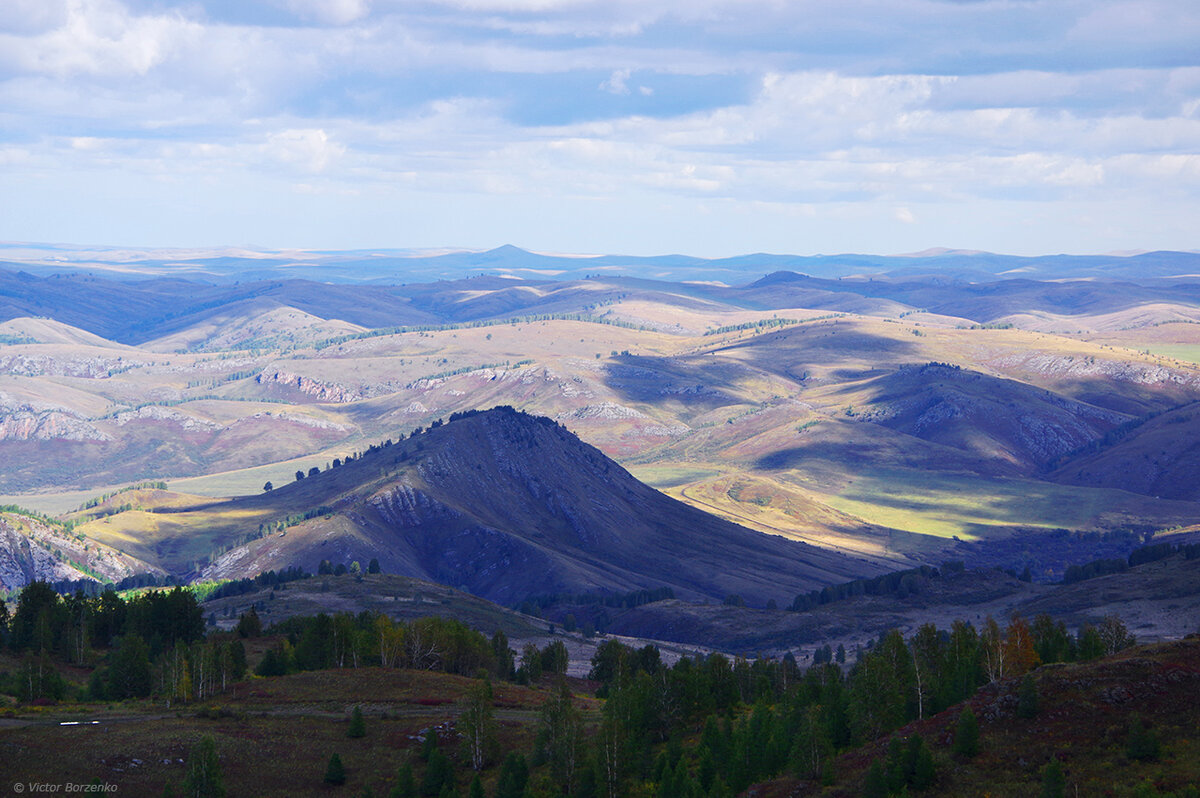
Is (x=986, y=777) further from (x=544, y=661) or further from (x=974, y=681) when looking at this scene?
(x=544, y=661)

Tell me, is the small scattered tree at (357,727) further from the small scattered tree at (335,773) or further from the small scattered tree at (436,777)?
the small scattered tree at (436,777)

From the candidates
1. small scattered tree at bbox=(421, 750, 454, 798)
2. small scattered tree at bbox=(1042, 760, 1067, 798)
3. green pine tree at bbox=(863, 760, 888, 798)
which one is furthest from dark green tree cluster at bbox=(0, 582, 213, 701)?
small scattered tree at bbox=(1042, 760, 1067, 798)

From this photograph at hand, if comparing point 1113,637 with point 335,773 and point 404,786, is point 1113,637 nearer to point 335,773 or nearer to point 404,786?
point 404,786

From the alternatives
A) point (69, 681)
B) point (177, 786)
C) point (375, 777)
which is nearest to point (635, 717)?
point (375, 777)

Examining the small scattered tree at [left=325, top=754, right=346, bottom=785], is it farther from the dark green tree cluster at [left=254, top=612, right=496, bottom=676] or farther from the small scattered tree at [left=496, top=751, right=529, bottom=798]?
the dark green tree cluster at [left=254, top=612, right=496, bottom=676]

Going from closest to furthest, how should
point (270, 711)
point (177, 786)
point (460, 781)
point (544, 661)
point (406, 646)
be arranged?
1. point (177, 786)
2. point (460, 781)
3. point (270, 711)
4. point (406, 646)
5. point (544, 661)

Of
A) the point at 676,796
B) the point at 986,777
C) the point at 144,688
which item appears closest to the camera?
the point at 986,777

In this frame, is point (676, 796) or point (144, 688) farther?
point (144, 688)
